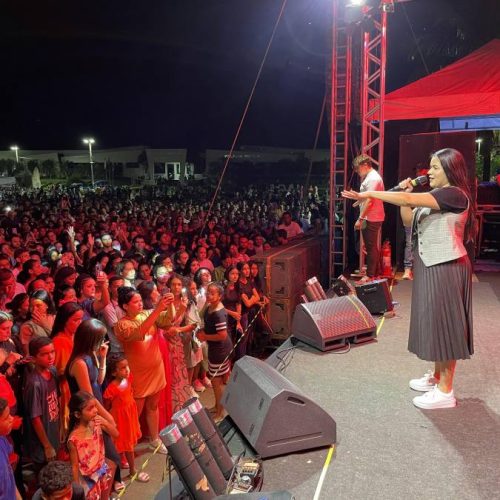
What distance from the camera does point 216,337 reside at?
484 cm

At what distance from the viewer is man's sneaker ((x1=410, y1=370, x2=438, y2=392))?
308 centimetres

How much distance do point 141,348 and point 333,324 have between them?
1.55m

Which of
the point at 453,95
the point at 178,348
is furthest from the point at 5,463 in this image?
the point at 453,95

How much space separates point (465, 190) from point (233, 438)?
6.01ft

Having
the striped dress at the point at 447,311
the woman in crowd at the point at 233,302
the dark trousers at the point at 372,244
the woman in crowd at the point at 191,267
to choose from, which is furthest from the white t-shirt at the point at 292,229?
the striped dress at the point at 447,311

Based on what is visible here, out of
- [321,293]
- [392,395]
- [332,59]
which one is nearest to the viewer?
[392,395]

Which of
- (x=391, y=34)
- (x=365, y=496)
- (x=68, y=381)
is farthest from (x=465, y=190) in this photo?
(x=391, y=34)

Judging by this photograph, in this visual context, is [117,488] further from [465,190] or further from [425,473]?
[465,190]

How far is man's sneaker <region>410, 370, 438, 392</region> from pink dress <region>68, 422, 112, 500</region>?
78.5 inches

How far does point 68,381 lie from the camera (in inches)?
135

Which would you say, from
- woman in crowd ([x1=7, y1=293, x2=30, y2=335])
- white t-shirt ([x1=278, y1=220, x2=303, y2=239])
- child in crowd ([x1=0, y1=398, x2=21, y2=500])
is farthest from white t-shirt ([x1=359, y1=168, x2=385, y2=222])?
white t-shirt ([x1=278, y1=220, x2=303, y2=239])

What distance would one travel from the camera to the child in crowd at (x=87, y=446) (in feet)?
9.87

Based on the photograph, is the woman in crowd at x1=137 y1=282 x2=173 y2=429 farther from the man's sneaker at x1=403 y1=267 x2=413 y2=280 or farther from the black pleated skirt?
the man's sneaker at x1=403 y1=267 x2=413 y2=280

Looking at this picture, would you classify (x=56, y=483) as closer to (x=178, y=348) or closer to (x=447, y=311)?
(x=447, y=311)
